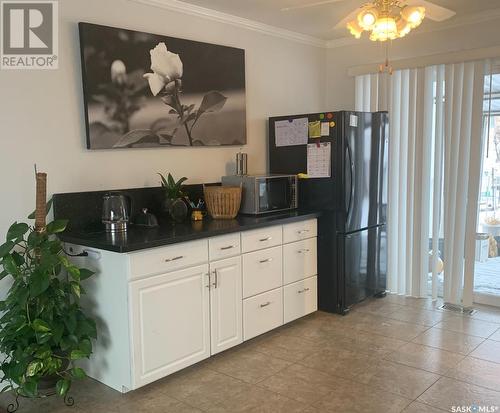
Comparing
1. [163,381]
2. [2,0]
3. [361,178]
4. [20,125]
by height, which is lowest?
[163,381]

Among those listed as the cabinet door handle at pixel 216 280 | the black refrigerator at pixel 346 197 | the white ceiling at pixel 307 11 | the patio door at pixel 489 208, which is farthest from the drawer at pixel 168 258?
the patio door at pixel 489 208

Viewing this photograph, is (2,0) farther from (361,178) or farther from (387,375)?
(387,375)

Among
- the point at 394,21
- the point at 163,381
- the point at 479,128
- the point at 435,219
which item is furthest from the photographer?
the point at 435,219

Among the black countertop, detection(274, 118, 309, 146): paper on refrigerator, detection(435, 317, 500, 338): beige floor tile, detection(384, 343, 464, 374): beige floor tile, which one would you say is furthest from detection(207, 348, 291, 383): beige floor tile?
detection(274, 118, 309, 146): paper on refrigerator

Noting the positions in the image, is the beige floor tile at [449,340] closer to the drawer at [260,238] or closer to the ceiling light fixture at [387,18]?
the drawer at [260,238]

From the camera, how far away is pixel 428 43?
4277mm

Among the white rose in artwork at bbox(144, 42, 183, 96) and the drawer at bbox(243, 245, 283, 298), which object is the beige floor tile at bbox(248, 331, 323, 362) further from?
the white rose in artwork at bbox(144, 42, 183, 96)

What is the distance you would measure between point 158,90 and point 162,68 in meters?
0.15

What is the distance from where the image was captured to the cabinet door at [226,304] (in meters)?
3.06

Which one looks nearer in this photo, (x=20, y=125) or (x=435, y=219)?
(x=20, y=125)

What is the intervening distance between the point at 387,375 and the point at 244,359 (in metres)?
0.89

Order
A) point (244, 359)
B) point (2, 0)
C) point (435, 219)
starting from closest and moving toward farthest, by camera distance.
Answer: point (2, 0), point (244, 359), point (435, 219)

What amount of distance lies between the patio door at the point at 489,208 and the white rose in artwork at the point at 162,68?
242 centimetres

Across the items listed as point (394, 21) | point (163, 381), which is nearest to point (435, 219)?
point (394, 21)
